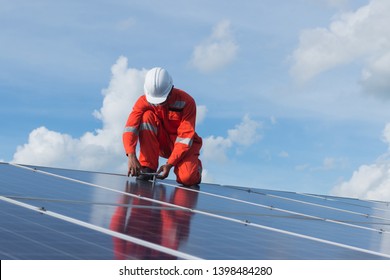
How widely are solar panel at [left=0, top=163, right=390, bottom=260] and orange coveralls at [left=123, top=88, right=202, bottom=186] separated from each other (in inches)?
→ 22.4

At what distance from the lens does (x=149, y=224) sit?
A: 231 inches

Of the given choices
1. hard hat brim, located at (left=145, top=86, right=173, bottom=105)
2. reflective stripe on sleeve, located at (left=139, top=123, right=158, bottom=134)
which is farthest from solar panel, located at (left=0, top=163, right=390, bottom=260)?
hard hat brim, located at (left=145, top=86, right=173, bottom=105)

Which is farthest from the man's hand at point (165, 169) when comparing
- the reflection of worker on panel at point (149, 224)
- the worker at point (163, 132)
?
the reflection of worker on panel at point (149, 224)

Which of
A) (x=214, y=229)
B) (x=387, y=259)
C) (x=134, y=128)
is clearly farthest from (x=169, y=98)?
(x=387, y=259)

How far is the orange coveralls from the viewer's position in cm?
1037

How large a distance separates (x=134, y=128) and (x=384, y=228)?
3861 millimetres

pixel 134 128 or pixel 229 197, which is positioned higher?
pixel 134 128

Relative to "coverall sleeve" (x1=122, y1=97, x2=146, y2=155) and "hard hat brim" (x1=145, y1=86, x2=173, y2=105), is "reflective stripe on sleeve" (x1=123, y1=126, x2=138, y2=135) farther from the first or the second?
"hard hat brim" (x1=145, y1=86, x2=173, y2=105)

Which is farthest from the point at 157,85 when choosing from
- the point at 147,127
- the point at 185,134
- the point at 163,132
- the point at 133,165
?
the point at 133,165

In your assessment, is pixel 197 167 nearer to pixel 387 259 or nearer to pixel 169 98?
pixel 169 98

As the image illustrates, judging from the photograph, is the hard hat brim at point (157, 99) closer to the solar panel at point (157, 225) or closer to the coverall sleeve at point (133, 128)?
the coverall sleeve at point (133, 128)

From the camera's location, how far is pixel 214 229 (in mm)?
6129

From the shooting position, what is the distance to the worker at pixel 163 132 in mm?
10297

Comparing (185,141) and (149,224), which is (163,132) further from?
(149,224)
